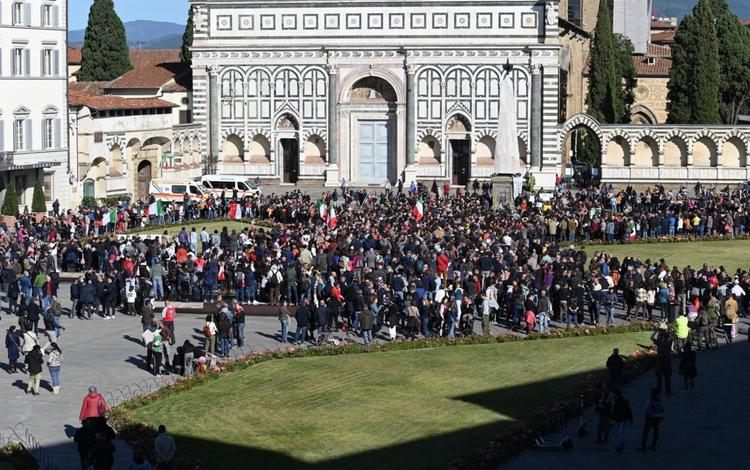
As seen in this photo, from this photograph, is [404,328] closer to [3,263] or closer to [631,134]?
[3,263]

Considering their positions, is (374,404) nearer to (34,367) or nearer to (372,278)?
(34,367)

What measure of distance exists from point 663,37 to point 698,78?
2123 inches

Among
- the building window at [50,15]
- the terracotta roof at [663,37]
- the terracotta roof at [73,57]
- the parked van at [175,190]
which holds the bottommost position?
the parked van at [175,190]

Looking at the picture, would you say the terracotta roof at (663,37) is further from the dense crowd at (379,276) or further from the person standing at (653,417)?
the person standing at (653,417)

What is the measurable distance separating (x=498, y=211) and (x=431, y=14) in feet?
76.4

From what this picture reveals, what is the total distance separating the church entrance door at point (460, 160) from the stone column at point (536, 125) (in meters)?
3.53

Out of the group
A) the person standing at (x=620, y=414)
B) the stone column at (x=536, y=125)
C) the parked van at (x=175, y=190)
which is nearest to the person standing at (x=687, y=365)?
the person standing at (x=620, y=414)

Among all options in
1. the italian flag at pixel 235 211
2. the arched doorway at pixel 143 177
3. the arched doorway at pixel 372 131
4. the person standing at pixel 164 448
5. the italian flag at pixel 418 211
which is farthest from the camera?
the arched doorway at pixel 372 131

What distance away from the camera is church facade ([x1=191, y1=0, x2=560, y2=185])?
268ft

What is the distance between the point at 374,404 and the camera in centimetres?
3281

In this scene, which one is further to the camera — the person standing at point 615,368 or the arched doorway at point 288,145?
the arched doorway at point 288,145

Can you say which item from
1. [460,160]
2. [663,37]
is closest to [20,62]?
[460,160]

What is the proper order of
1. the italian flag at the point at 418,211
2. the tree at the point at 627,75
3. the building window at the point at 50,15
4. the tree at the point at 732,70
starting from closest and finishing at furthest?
the italian flag at the point at 418,211, the building window at the point at 50,15, the tree at the point at 627,75, the tree at the point at 732,70

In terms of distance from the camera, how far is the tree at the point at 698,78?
86812mm
